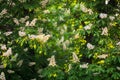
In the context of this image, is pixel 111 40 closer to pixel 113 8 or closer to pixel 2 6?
pixel 113 8

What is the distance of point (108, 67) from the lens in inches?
370

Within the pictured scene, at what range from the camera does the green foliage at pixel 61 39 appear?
31.5ft

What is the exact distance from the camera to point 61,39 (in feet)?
38.6

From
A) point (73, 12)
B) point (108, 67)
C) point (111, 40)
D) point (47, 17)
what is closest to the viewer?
point (108, 67)

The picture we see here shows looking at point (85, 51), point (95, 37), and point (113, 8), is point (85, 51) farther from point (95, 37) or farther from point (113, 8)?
point (113, 8)

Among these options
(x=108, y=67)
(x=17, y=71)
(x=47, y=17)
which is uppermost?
(x=47, y=17)

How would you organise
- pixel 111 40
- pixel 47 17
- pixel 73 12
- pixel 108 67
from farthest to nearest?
pixel 47 17
pixel 73 12
pixel 111 40
pixel 108 67

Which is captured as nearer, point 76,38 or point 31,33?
point 31,33

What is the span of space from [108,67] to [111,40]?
94cm

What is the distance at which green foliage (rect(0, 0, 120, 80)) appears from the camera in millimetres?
9594

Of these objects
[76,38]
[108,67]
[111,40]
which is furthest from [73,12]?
[108,67]

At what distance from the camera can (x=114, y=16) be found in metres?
10.4

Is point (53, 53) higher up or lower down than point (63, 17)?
lower down

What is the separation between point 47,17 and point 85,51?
194 cm
